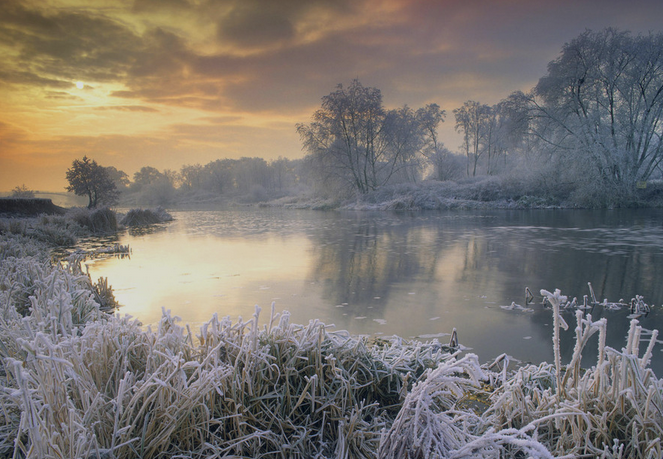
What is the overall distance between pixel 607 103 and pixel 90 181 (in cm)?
3273

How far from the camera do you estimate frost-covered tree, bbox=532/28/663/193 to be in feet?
67.4

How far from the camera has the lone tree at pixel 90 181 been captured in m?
22.6

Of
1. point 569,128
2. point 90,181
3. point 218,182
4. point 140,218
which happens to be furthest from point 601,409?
point 218,182

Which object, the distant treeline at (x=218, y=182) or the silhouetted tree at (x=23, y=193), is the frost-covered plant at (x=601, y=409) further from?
the distant treeline at (x=218, y=182)

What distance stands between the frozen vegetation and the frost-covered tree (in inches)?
956

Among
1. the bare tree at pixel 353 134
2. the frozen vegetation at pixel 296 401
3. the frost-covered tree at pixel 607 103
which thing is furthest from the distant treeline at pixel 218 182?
the frozen vegetation at pixel 296 401

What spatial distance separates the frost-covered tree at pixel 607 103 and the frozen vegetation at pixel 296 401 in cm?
2429

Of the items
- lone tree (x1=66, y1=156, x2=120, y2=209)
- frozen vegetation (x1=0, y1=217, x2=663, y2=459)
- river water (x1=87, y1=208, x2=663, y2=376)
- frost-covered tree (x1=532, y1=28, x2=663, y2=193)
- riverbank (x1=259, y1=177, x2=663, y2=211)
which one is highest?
frost-covered tree (x1=532, y1=28, x2=663, y2=193)

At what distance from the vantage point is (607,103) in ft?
72.9

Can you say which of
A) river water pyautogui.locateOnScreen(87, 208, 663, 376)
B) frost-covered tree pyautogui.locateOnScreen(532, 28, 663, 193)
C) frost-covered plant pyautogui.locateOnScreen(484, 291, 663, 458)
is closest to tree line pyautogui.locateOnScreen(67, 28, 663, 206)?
frost-covered tree pyautogui.locateOnScreen(532, 28, 663, 193)

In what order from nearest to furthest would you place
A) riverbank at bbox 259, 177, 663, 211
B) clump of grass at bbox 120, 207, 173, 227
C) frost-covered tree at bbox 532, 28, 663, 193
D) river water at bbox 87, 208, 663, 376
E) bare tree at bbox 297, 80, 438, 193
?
river water at bbox 87, 208, 663, 376 < clump of grass at bbox 120, 207, 173, 227 < frost-covered tree at bbox 532, 28, 663, 193 < riverbank at bbox 259, 177, 663, 211 < bare tree at bbox 297, 80, 438, 193

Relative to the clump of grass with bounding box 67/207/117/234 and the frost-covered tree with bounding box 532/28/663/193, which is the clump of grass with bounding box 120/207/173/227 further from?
the frost-covered tree with bounding box 532/28/663/193

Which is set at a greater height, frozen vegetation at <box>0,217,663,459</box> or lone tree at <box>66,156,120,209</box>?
lone tree at <box>66,156,120,209</box>

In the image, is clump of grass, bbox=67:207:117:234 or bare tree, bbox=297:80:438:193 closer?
clump of grass, bbox=67:207:117:234
